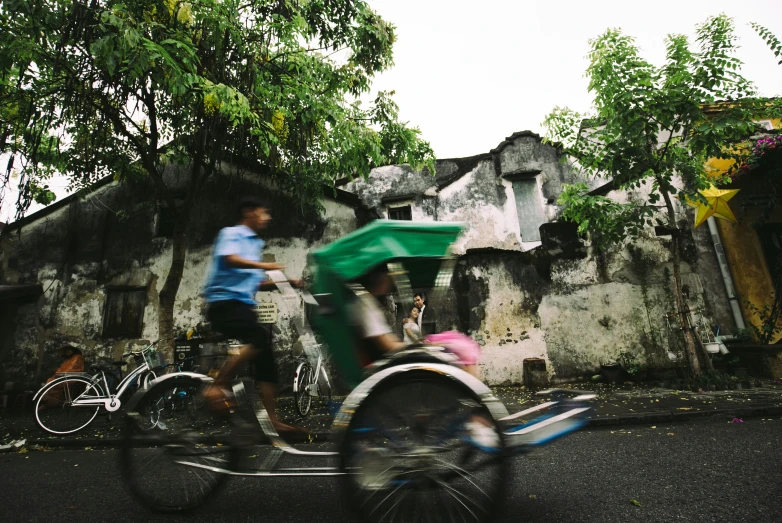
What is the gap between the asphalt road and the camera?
7.57 ft

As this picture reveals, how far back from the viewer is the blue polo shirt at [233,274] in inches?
104

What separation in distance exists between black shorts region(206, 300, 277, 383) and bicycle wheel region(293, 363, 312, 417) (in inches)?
150

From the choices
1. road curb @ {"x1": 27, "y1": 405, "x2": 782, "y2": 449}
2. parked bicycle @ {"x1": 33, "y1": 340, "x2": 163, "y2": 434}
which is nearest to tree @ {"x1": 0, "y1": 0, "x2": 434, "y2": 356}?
parked bicycle @ {"x1": 33, "y1": 340, "x2": 163, "y2": 434}

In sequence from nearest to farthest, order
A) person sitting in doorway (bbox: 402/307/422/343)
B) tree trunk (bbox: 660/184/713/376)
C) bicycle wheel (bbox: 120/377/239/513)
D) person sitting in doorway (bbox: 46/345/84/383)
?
bicycle wheel (bbox: 120/377/239/513) → person sitting in doorway (bbox: 402/307/422/343) → tree trunk (bbox: 660/184/713/376) → person sitting in doorway (bbox: 46/345/84/383)

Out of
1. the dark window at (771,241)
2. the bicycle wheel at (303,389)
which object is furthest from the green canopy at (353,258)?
the dark window at (771,241)

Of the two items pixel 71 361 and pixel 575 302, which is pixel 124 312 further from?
pixel 575 302

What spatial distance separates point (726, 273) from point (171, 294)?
12.4 metres

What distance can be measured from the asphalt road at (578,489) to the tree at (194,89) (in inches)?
180

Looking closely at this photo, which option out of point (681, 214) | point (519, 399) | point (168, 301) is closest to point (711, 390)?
point (519, 399)

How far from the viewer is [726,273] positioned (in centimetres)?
909

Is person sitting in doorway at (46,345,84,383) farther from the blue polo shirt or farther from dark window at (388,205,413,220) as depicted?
dark window at (388,205,413,220)

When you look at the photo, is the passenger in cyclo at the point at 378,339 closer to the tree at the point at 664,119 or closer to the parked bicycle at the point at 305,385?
the parked bicycle at the point at 305,385

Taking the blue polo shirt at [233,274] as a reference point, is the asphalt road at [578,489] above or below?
below

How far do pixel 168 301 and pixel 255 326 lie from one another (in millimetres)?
5982
